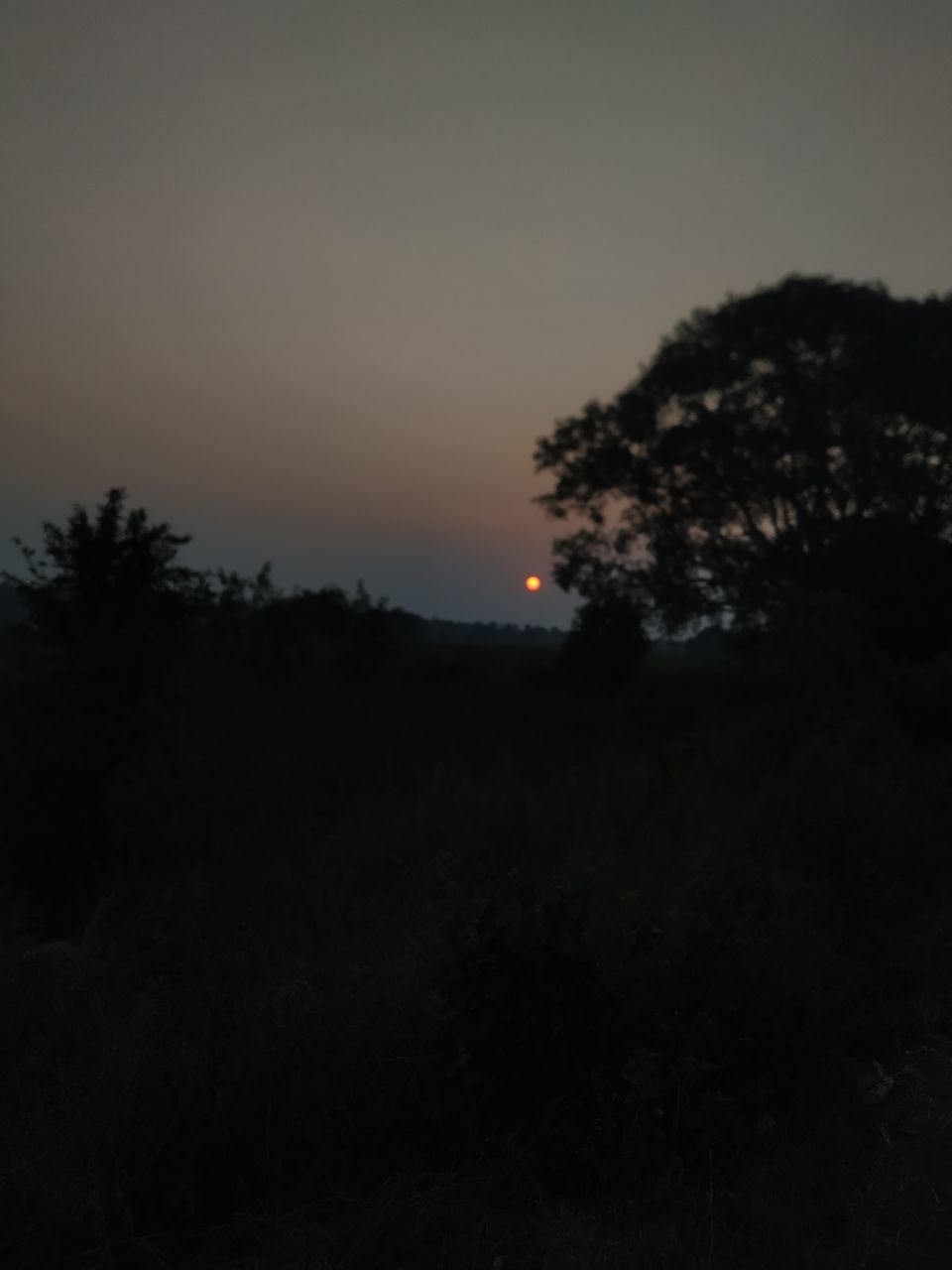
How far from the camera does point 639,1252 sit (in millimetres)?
2848

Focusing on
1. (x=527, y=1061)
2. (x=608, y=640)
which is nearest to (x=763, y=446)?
(x=608, y=640)

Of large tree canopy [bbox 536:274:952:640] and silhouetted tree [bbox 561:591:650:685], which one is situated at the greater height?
large tree canopy [bbox 536:274:952:640]

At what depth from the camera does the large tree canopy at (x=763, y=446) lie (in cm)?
2766

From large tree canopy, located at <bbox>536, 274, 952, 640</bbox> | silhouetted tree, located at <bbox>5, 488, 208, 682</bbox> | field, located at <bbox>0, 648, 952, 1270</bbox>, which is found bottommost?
field, located at <bbox>0, 648, 952, 1270</bbox>

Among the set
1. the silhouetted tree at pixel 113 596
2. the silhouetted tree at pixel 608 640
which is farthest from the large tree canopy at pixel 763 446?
the silhouetted tree at pixel 113 596

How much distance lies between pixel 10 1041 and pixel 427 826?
6607mm

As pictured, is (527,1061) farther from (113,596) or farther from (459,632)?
(459,632)

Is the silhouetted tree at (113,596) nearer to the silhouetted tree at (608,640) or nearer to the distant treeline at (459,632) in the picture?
the distant treeline at (459,632)

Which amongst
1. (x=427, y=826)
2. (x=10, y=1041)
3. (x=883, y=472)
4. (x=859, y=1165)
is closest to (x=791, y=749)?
(x=427, y=826)

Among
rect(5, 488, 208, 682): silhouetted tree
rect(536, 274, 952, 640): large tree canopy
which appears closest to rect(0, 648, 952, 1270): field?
rect(5, 488, 208, 682): silhouetted tree

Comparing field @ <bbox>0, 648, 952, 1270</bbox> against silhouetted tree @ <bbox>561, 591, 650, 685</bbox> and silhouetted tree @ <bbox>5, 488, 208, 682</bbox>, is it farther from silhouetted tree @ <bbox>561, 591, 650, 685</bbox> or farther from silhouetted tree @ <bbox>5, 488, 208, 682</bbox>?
silhouetted tree @ <bbox>561, 591, 650, 685</bbox>

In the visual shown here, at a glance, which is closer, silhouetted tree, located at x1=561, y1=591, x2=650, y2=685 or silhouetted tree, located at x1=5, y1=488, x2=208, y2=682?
silhouetted tree, located at x1=5, y1=488, x2=208, y2=682

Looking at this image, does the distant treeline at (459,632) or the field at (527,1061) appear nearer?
the field at (527,1061)

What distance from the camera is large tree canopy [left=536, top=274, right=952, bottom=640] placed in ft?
90.7
